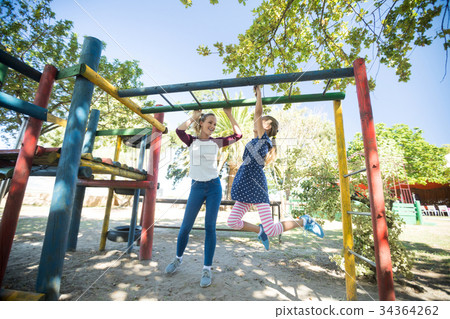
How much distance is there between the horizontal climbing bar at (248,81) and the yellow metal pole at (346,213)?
0.47m

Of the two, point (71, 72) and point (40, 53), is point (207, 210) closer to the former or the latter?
point (71, 72)

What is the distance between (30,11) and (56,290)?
290 inches

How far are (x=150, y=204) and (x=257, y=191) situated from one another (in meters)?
1.58

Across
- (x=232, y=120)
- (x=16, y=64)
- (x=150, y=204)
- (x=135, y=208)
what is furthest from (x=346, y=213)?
(x=16, y=64)

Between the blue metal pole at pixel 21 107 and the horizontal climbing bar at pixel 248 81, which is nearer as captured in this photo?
the blue metal pole at pixel 21 107

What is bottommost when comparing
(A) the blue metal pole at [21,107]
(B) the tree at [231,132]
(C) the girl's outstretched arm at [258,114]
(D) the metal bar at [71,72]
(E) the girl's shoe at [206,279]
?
(E) the girl's shoe at [206,279]

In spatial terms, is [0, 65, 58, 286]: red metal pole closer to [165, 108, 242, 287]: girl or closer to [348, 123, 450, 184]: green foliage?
[165, 108, 242, 287]: girl

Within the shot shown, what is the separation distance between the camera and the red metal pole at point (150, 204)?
2.75m

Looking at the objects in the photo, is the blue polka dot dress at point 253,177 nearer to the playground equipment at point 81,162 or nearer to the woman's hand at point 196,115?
the playground equipment at point 81,162

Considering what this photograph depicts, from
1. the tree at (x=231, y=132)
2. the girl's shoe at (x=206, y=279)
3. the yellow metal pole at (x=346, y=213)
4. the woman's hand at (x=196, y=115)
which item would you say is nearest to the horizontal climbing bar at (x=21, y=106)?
the woman's hand at (x=196, y=115)

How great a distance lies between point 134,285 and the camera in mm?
1949

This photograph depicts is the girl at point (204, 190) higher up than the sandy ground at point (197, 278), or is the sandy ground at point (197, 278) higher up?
the girl at point (204, 190)

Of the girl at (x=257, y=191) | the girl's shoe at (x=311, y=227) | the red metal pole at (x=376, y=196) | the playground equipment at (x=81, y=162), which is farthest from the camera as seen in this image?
the girl's shoe at (x=311, y=227)
